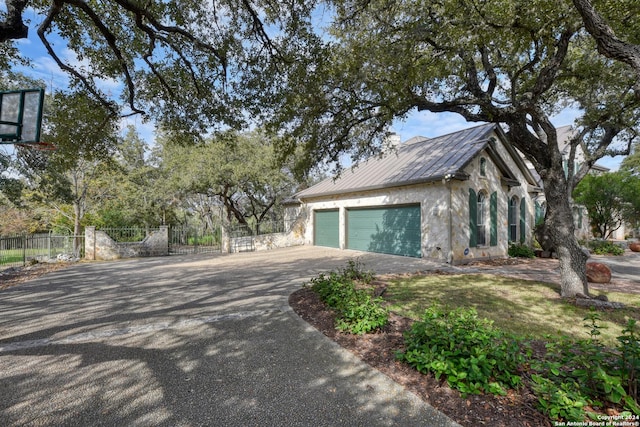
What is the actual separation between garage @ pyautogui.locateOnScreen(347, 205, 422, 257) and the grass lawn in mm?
4022

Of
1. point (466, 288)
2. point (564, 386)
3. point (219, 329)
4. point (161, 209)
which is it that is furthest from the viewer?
point (161, 209)

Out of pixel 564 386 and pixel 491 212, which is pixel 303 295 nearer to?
pixel 564 386

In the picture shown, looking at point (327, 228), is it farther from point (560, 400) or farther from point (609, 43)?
point (560, 400)

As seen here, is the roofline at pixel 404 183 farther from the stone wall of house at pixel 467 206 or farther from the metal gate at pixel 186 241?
the metal gate at pixel 186 241

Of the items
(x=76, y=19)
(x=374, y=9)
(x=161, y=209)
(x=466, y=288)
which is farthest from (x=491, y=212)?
(x=161, y=209)

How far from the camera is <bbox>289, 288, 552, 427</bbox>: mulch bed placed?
2.44m

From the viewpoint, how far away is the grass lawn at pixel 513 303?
4711mm

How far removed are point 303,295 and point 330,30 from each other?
696cm

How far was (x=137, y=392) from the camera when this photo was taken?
2.93m

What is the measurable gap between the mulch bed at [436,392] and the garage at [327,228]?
11717 millimetres

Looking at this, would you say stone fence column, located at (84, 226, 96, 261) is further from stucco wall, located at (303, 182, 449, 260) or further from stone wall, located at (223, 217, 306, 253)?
stucco wall, located at (303, 182, 449, 260)

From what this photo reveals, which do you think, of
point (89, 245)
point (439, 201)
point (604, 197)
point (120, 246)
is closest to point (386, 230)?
point (439, 201)

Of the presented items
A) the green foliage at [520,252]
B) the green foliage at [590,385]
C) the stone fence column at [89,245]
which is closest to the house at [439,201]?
the green foliage at [520,252]

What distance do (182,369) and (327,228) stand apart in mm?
13971
